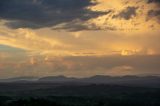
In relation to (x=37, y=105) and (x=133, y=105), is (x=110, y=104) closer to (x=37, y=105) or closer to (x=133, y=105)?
(x=133, y=105)

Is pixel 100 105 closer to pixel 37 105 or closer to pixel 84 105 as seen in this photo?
pixel 84 105

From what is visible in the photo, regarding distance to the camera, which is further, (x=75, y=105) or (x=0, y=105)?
(x=75, y=105)

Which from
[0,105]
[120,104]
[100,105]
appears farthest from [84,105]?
[0,105]

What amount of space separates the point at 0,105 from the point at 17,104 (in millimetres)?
7930

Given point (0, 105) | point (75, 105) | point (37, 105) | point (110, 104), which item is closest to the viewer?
point (37, 105)

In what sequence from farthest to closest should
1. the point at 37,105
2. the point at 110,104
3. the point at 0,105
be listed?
1. the point at 110,104
2. the point at 0,105
3. the point at 37,105

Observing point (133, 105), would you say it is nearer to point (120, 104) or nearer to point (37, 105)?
point (120, 104)

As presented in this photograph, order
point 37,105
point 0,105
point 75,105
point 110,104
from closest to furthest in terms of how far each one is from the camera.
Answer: point 37,105
point 0,105
point 75,105
point 110,104

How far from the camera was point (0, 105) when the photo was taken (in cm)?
13512

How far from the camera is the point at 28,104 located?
12506 cm

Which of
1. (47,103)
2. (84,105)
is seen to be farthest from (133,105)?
(47,103)

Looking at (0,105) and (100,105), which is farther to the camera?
(100,105)

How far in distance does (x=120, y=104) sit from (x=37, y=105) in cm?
7869

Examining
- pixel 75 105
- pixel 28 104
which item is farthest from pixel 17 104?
pixel 75 105
